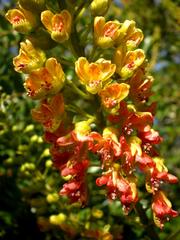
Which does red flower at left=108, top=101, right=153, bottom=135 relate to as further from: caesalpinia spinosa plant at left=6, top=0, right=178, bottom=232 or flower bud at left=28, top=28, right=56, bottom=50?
flower bud at left=28, top=28, right=56, bottom=50

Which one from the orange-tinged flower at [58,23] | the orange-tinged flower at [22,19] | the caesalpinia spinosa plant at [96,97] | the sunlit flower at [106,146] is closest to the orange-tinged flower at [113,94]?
the caesalpinia spinosa plant at [96,97]

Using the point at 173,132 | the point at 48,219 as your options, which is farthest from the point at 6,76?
the point at 173,132

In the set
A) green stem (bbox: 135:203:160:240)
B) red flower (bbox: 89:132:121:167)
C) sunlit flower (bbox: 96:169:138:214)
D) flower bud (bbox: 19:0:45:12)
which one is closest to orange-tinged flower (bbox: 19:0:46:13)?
flower bud (bbox: 19:0:45:12)

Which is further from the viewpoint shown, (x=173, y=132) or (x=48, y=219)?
(x=173, y=132)

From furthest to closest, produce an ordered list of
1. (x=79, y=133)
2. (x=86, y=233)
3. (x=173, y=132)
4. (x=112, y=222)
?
(x=173, y=132) < (x=112, y=222) < (x=86, y=233) < (x=79, y=133)

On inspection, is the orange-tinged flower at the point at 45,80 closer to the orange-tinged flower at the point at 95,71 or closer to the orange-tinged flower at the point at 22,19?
the orange-tinged flower at the point at 95,71

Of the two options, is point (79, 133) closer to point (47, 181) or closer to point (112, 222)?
point (47, 181)

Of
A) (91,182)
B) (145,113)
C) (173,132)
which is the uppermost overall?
(145,113)
